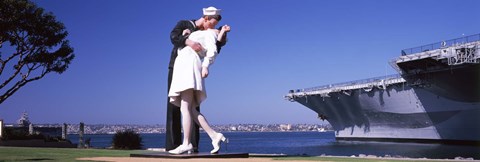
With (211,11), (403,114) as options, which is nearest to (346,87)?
(403,114)

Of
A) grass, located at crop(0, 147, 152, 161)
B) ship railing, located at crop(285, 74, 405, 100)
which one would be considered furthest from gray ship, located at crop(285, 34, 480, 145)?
grass, located at crop(0, 147, 152, 161)

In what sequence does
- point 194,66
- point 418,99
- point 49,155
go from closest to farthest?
point 194,66 < point 49,155 < point 418,99

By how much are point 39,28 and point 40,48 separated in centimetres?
117

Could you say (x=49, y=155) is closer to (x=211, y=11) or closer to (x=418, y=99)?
(x=211, y=11)

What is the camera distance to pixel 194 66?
8.30 meters

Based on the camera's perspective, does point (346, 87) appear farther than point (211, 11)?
Yes

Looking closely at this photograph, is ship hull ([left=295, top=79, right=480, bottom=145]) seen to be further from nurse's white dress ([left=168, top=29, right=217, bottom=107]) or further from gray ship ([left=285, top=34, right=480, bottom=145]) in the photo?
nurse's white dress ([left=168, top=29, right=217, bottom=107])

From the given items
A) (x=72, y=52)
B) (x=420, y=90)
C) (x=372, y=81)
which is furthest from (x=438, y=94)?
(x=72, y=52)

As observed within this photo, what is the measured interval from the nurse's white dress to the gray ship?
27615mm

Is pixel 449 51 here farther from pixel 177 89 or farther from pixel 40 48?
pixel 177 89

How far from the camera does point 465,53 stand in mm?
32812

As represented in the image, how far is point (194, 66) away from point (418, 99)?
3858 cm

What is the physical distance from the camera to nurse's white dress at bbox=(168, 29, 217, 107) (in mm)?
8242

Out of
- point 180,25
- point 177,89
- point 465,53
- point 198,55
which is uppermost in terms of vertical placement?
point 465,53
